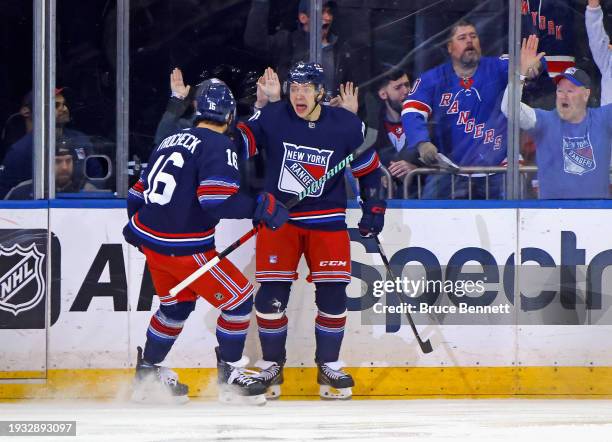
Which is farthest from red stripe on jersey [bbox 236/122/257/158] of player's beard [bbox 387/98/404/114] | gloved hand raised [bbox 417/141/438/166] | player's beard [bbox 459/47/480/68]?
player's beard [bbox 459/47/480/68]

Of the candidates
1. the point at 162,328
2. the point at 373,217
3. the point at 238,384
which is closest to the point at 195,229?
the point at 162,328

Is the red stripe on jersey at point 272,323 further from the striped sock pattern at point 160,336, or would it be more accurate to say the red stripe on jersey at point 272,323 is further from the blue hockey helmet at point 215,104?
the blue hockey helmet at point 215,104

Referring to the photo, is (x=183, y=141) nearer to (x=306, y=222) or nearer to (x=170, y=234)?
(x=170, y=234)

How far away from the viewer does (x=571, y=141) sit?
5965 millimetres

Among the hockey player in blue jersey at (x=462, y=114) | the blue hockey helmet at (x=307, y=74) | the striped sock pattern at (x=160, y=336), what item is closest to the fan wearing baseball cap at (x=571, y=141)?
the hockey player in blue jersey at (x=462, y=114)

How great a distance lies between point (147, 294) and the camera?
18.9 ft

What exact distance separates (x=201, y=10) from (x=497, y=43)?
1341 millimetres

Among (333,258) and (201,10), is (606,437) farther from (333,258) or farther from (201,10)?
(201,10)

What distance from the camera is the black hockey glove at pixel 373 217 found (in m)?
5.64

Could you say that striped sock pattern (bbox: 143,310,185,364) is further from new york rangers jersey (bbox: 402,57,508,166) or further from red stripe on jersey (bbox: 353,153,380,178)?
new york rangers jersey (bbox: 402,57,508,166)

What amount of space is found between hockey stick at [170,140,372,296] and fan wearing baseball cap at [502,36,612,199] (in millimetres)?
834

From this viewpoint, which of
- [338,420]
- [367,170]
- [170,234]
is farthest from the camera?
[367,170]

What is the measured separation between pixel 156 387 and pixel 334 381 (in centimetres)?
77

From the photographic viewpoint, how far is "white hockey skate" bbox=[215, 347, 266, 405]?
18.1 feet
